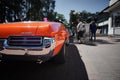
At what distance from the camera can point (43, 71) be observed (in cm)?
493

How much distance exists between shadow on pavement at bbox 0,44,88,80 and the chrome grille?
0.83 meters

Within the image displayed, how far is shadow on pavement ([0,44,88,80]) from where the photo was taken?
175 inches

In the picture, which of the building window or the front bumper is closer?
the front bumper

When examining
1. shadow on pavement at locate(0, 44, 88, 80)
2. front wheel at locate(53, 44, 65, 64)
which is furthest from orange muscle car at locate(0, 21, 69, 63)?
front wheel at locate(53, 44, 65, 64)

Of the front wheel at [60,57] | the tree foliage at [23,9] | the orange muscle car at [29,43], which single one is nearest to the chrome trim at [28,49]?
the orange muscle car at [29,43]

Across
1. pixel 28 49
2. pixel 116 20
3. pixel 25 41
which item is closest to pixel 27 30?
pixel 25 41

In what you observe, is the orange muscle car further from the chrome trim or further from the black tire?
the black tire

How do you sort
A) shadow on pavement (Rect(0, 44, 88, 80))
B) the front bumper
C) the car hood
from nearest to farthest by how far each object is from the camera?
the front bumper
the car hood
shadow on pavement (Rect(0, 44, 88, 80))

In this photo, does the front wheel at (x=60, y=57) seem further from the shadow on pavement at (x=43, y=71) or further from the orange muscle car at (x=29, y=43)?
the orange muscle car at (x=29, y=43)

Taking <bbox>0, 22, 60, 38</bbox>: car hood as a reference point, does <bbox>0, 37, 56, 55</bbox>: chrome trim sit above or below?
below

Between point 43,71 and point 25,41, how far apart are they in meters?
1.23

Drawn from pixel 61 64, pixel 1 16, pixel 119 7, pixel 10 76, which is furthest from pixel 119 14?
pixel 10 76

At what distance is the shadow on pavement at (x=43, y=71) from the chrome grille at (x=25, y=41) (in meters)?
0.83

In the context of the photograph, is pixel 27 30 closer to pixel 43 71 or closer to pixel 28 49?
pixel 28 49
